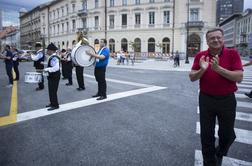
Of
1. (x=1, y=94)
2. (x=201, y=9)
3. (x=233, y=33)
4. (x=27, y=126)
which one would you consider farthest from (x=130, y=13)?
(x=233, y=33)

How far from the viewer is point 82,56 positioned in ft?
25.2

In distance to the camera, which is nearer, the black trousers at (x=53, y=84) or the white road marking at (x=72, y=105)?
the white road marking at (x=72, y=105)

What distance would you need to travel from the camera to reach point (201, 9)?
44844mm

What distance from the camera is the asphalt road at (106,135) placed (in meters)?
3.70

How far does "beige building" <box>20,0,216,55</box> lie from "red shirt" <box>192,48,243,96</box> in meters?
39.1

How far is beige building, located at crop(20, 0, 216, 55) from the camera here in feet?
148

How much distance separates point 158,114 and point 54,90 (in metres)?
2.91

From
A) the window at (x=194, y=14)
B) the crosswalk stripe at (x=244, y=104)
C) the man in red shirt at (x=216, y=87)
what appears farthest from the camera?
the window at (x=194, y=14)

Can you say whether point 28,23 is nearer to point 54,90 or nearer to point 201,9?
point 201,9

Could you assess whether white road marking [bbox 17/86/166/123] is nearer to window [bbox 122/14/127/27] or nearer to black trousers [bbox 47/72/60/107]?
black trousers [bbox 47/72/60/107]

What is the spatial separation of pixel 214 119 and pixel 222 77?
61 centimetres

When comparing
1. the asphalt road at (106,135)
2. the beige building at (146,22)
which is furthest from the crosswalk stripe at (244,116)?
the beige building at (146,22)

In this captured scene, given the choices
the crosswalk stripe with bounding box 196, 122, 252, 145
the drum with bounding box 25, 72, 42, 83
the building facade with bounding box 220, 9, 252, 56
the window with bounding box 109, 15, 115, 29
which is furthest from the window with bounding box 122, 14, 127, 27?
the crosswalk stripe with bounding box 196, 122, 252, 145

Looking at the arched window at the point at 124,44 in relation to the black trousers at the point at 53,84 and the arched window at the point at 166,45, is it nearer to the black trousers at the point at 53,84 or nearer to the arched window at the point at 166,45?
the arched window at the point at 166,45
